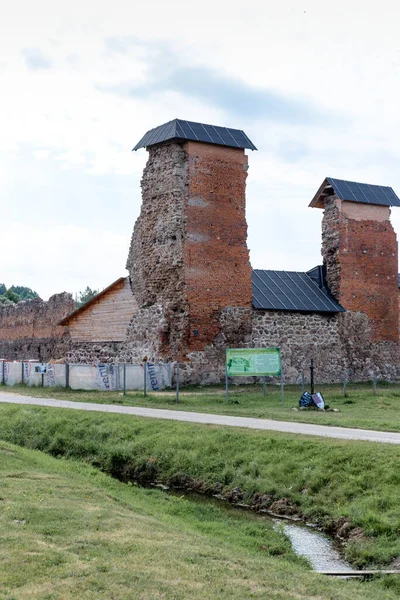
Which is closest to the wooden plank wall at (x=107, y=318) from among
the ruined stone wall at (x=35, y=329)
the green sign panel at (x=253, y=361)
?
the ruined stone wall at (x=35, y=329)

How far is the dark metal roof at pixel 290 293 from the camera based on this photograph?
3244cm

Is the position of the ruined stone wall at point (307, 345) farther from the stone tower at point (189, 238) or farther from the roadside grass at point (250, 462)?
the roadside grass at point (250, 462)

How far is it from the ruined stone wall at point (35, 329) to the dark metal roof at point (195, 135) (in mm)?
13445

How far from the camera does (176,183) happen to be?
30.1 metres

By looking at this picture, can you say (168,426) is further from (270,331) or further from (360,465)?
(270,331)

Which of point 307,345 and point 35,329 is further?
point 35,329

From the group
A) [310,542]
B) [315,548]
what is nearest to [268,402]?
[310,542]

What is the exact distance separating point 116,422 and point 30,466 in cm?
469

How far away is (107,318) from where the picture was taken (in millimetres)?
33062

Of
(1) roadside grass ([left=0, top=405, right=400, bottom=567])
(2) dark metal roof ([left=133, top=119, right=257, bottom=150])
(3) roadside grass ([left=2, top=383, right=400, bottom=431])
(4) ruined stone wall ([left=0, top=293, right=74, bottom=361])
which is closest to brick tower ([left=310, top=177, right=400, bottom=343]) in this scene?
(3) roadside grass ([left=2, top=383, right=400, bottom=431])

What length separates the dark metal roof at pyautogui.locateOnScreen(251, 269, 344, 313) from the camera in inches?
1277

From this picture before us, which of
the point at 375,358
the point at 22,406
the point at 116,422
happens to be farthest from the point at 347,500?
the point at 375,358

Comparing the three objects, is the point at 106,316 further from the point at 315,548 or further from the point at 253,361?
the point at 315,548

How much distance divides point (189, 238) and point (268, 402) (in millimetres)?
8318
